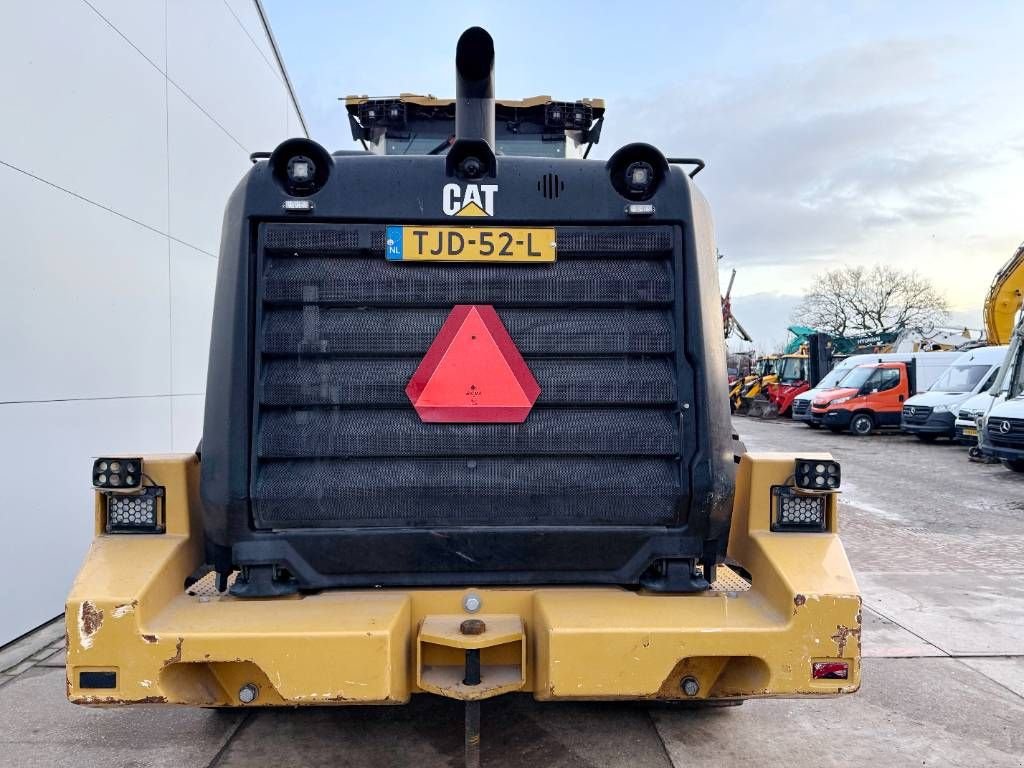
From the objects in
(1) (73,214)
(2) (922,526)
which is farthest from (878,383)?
(1) (73,214)

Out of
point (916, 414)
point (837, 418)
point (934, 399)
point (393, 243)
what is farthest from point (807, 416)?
point (393, 243)

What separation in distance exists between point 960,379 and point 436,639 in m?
20.9

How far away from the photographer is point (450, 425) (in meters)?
2.88

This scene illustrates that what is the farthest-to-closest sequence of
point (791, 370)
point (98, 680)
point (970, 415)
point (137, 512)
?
1. point (791, 370)
2. point (970, 415)
3. point (137, 512)
4. point (98, 680)

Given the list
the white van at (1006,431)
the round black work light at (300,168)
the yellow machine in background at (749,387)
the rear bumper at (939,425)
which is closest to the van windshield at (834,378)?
the rear bumper at (939,425)

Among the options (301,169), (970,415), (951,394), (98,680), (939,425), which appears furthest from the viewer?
(951,394)

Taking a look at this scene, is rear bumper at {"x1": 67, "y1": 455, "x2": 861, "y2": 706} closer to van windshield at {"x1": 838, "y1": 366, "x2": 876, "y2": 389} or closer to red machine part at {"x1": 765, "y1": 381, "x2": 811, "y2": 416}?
van windshield at {"x1": 838, "y1": 366, "x2": 876, "y2": 389}

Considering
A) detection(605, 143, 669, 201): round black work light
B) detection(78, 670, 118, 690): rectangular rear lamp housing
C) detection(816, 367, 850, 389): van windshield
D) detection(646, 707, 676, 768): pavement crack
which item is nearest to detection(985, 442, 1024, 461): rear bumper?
detection(816, 367, 850, 389): van windshield

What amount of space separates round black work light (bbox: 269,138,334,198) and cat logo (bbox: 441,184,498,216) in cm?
46

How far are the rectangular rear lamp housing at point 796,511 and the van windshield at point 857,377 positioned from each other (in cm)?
2144

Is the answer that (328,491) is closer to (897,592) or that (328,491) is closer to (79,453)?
(79,453)

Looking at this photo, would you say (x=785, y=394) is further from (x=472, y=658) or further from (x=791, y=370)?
(x=472, y=658)

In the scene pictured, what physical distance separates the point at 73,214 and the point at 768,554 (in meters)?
5.41

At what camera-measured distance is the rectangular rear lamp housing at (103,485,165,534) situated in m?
2.96
